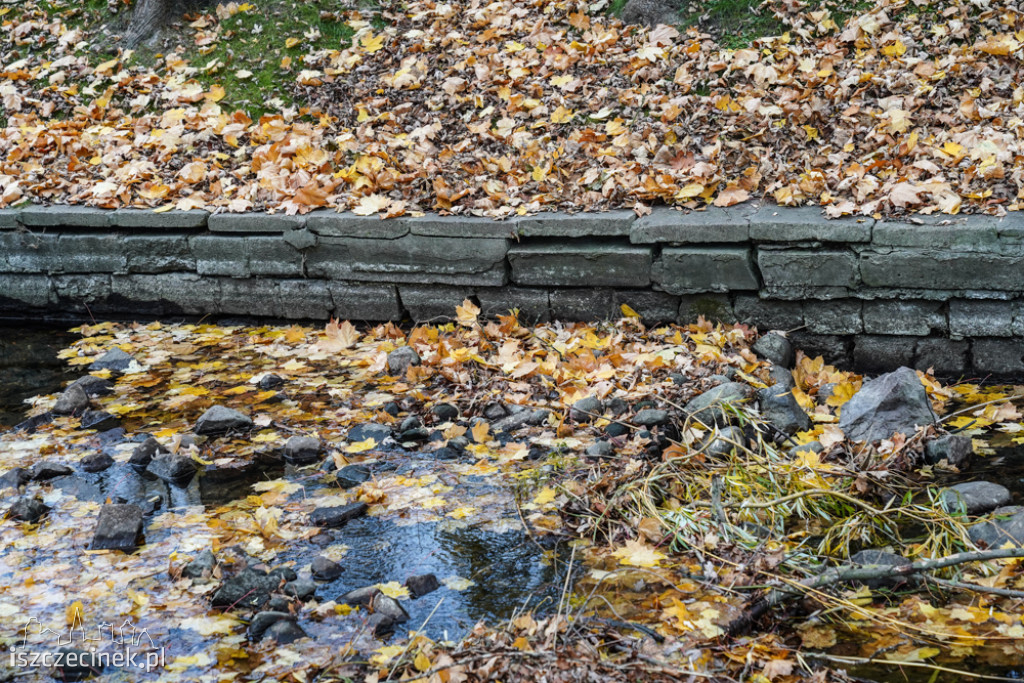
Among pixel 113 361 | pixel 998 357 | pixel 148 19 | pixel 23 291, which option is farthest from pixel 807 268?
pixel 148 19

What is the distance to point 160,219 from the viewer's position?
18.3 ft

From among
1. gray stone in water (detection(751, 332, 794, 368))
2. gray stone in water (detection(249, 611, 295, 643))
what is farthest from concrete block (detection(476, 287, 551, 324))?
gray stone in water (detection(249, 611, 295, 643))

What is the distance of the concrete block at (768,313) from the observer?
461 cm

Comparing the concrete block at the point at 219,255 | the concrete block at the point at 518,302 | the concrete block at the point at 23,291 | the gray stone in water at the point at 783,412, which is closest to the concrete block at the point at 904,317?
the gray stone in water at the point at 783,412

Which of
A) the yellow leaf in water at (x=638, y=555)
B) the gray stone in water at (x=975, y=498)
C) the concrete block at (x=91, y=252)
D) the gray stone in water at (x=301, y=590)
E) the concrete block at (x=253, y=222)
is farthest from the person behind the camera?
the concrete block at (x=91, y=252)

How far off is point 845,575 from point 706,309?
7.65ft

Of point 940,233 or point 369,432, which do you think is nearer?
A: point 369,432

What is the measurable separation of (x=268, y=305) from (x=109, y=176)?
155 centimetres

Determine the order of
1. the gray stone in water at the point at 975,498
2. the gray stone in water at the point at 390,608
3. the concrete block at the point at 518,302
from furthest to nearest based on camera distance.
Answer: the concrete block at the point at 518,302 < the gray stone in water at the point at 975,498 < the gray stone in water at the point at 390,608

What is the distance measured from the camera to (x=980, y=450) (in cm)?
366

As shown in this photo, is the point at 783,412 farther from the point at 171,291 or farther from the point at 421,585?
the point at 171,291

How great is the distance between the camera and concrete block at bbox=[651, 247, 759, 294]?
4590 millimetres

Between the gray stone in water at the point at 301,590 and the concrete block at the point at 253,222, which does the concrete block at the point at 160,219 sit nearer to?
the concrete block at the point at 253,222

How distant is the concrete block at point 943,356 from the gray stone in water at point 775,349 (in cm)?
63
